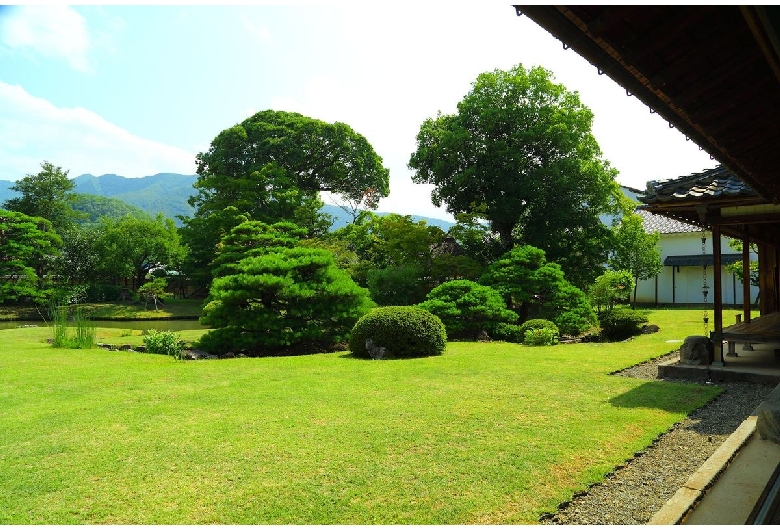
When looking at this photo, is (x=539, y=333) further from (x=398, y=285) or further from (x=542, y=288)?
(x=398, y=285)

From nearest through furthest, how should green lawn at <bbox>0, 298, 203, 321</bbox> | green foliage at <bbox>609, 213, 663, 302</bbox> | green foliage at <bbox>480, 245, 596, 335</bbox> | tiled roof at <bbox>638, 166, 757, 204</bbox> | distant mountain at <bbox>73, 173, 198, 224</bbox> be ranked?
tiled roof at <bbox>638, 166, 757, 204</bbox> < green foliage at <bbox>480, 245, 596, 335</bbox> < green lawn at <bbox>0, 298, 203, 321</bbox> < green foliage at <bbox>609, 213, 663, 302</bbox> < distant mountain at <bbox>73, 173, 198, 224</bbox>

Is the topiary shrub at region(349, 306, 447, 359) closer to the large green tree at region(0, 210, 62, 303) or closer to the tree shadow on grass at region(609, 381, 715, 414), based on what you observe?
the tree shadow on grass at region(609, 381, 715, 414)

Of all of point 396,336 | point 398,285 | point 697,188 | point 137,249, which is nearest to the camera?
point 697,188

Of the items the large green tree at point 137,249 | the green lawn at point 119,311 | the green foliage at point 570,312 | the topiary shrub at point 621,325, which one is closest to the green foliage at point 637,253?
the green foliage at point 570,312

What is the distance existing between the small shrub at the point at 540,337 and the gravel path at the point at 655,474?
20.5 feet

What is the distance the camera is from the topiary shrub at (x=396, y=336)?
10297 mm

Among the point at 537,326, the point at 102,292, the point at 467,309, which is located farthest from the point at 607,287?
the point at 102,292

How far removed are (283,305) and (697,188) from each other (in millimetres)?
A: 8344

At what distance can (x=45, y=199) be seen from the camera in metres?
33.2

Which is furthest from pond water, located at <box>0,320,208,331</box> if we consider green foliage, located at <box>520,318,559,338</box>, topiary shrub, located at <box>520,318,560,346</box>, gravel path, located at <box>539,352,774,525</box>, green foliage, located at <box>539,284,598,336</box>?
gravel path, located at <box>539,352,774,525</box>

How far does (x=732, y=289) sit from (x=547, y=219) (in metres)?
12.5

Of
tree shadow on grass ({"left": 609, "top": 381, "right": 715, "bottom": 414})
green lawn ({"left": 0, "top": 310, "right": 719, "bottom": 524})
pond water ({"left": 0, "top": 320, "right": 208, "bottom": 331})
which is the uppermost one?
tree shadow on grass ({"left": 609, "top": 381, "right": 715, "bottom": 414})

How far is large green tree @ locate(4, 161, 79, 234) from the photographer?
32781 mm

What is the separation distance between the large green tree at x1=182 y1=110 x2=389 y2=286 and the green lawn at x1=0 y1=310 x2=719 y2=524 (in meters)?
16.3
